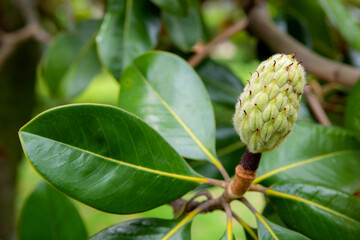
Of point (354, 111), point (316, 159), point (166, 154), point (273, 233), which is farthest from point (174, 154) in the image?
point (354, 111)

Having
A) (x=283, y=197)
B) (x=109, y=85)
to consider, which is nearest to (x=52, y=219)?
(x=283, y=197)

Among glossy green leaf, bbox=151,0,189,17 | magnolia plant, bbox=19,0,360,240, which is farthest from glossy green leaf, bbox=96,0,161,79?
glossy green leaf, bbox=151,0,189,17

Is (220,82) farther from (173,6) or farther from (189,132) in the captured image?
(189,132)

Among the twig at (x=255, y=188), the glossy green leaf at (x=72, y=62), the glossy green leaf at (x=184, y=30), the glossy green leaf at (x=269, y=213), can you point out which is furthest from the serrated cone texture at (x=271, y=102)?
the glossy green leaf at (x=72, y=62)

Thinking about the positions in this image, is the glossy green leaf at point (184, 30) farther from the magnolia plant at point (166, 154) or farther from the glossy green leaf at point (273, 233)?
the glossy green leaf at point (273, 233)

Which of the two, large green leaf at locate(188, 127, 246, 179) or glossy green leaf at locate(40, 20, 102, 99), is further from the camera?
glossy green leaf at locate(40, 20, 102, 99)

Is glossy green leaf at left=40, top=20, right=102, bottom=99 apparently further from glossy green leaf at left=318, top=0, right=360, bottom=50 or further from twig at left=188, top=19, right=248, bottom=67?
glossy green leaf at left=318, top=0, right=360, bottom=50

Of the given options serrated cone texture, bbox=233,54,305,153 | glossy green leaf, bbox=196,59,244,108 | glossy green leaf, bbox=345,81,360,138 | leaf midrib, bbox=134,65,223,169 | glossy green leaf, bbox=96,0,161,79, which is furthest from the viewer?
glossy green leaf, bbox=196,59,244,108
